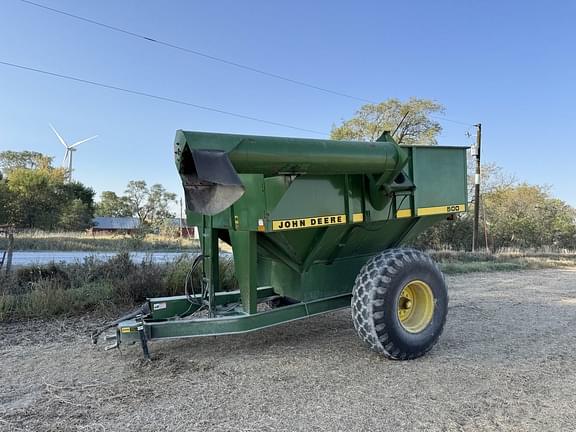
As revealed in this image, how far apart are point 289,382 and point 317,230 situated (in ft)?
5.12

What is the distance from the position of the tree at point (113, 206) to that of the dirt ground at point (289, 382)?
205 feet

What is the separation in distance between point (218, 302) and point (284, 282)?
0.84m

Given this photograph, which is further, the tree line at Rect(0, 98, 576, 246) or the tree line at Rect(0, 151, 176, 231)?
the tree line at Rect(0, 151, 176, 231)

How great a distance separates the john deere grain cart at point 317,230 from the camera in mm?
3836

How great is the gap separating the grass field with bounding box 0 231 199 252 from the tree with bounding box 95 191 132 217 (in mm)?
47281

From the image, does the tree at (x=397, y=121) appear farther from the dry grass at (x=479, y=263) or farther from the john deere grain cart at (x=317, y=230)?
the john deere grain cart at (x=317, y=230)

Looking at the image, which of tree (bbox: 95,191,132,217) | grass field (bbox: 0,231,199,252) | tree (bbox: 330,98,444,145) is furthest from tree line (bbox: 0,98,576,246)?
tree (bbox: 95,191,132,217)

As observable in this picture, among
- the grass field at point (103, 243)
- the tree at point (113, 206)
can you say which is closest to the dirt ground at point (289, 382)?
the grass field at point (103, 243)

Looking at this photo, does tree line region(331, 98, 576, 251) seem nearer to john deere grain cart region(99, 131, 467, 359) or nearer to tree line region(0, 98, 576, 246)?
tree line region(0, 98, 576, 246)

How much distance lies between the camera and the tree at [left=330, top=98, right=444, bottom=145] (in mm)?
27641

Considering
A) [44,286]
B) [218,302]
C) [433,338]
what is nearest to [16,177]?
[44,286]

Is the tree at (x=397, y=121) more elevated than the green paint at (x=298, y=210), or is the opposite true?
the tree at (x=397, y=121)

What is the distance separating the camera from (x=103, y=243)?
12453mm

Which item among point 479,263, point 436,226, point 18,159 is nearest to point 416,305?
point 479,263
